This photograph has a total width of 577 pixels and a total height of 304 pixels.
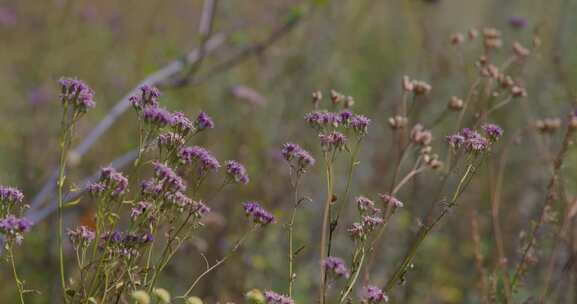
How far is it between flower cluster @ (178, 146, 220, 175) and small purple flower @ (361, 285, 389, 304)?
49 centimetres

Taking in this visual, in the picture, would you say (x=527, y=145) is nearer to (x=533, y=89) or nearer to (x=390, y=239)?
(x=533, y=89)

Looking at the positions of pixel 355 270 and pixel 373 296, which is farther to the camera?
pixel 355 270

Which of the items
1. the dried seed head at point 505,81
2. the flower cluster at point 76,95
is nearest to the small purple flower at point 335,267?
the flower cluster at point 76,95

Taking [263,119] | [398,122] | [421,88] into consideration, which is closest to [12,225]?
[398,122]

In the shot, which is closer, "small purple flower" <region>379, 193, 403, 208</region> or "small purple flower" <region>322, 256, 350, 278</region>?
"small purple flower" <region>322, 256, 350, 278</region>

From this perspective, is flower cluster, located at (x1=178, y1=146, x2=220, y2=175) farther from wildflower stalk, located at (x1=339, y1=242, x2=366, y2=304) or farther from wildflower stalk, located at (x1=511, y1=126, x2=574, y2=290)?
wildflower stalk, located at (x1=511, y1=126, x2=574, y2=290)

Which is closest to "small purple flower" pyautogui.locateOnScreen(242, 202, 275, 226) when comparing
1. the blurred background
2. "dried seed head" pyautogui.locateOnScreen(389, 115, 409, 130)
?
"dried seed head" pyautogui.locateOnScreen(389, 115, 409, 130)

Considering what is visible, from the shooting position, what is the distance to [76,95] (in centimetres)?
175

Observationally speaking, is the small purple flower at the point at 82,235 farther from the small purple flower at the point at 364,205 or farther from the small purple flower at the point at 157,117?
the small purple flower at the point at 364,205

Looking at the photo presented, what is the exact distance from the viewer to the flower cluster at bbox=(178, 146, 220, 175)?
180 cm

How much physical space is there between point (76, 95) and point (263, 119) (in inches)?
148

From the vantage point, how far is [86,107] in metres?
1.74

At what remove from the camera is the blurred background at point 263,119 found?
14.4 ft

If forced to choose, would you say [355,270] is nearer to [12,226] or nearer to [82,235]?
[82,235]
